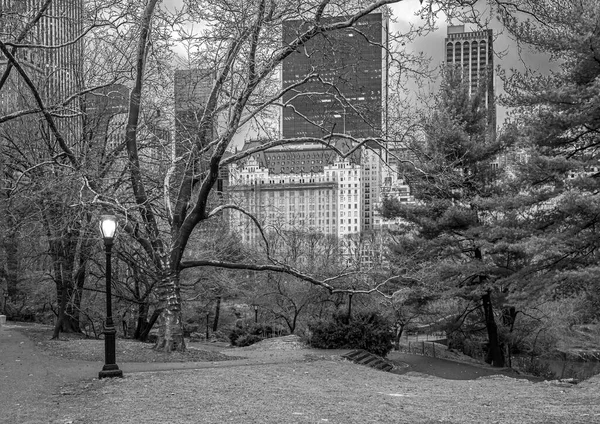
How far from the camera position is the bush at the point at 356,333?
21922 mm

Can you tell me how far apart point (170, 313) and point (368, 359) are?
800 cm

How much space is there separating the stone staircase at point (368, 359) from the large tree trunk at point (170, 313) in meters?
6.22

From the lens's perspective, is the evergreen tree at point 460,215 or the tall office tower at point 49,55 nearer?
the tall office tower at point 49,55

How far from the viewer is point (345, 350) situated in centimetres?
2133

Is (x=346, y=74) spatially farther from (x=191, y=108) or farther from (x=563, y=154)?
(x=563, y=154)

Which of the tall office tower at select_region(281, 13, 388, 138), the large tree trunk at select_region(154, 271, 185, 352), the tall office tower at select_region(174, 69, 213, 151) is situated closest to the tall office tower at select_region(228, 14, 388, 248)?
the tall office tower at select_region(281, 13, 388, 138)

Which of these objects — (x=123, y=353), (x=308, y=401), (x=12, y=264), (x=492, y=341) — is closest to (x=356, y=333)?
(x=492, y=341)

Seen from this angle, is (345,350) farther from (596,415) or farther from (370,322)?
(596,415)

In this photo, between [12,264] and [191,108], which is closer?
[191,108]

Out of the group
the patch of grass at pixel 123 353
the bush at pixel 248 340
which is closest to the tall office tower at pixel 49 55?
the patch of grass at pixel 123 353

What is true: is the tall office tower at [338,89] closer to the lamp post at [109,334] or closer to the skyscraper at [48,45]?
the lamp post at [109,334]

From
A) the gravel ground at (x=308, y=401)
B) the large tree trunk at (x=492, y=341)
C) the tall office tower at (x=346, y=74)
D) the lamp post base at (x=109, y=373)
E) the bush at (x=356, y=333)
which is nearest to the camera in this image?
the gravel ground at (x=308, y=401)

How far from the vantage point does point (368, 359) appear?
20344 mm

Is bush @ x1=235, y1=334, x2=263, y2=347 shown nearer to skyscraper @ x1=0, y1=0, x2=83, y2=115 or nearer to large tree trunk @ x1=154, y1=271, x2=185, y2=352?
large tree trunk @ x1=154, y1=271, x2=185, y2=352
